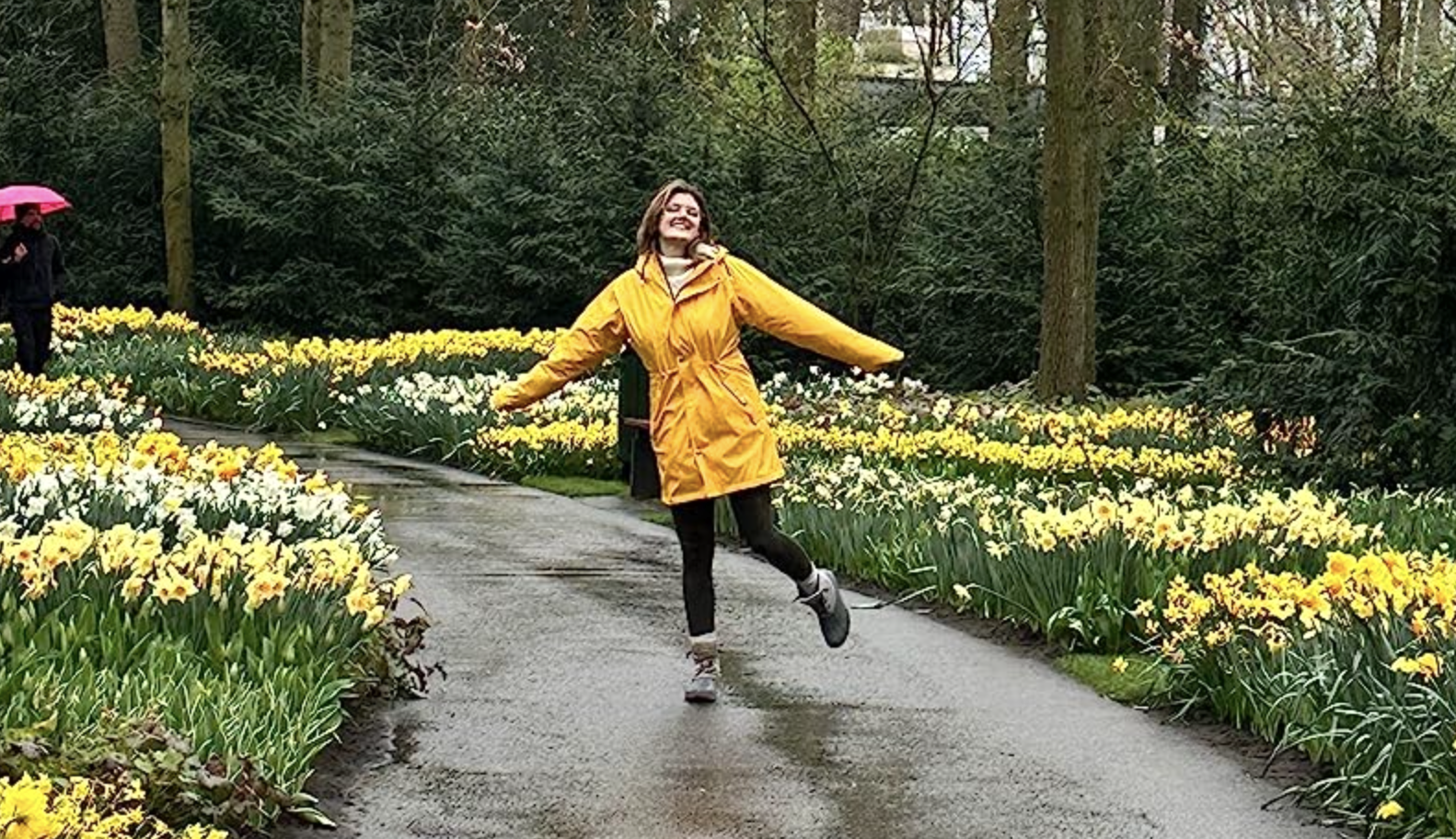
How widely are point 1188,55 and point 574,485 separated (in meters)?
13.8

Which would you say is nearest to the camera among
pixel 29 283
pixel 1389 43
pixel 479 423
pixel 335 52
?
pixel 479 423

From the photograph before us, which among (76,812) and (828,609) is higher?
(76,812)

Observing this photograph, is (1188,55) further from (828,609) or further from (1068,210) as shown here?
(828,609)

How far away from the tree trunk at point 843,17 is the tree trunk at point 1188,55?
961 cm

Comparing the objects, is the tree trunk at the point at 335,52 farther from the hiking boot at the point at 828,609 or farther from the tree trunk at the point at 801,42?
the hiking boot at the point at 828,609

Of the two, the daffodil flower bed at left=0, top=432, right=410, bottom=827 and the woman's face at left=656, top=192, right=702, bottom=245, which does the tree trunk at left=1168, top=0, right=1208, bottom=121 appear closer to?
the woman's face at left=656, top=192, right=702, bottom=245

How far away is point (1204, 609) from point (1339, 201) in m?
5.82

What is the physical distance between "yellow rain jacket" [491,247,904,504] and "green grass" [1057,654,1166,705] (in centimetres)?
137

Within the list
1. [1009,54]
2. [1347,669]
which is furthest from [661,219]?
[1009,54]

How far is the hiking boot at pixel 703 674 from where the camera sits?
650 cm

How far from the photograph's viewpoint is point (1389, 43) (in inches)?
695

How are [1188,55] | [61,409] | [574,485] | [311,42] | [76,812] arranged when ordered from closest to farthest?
1. [76,812]
2. [61,409]
3. [574,485]
4. [1188,55]
5. [311,42]

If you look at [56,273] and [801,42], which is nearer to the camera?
[56,273]

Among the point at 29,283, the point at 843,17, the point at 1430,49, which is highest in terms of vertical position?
the point at 843,17
